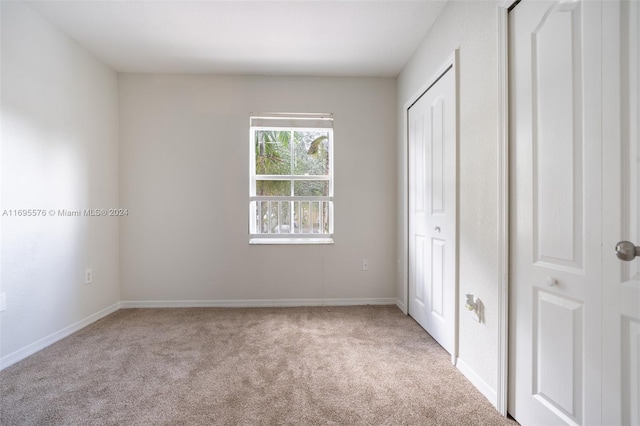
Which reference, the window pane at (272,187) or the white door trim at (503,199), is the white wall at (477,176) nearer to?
the white door trim at (503,199)

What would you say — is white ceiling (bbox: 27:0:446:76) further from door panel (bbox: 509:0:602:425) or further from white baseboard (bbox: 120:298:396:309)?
white baseboard (bbox: 120:298:396:309)

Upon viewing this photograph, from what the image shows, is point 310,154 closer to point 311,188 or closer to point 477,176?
point 311,188

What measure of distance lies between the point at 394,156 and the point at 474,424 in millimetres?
2557

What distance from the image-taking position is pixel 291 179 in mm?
3473

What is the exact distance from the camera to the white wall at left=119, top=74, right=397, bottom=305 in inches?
131

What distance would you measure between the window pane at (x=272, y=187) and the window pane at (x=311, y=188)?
104 mm

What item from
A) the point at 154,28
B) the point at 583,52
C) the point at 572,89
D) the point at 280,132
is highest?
the point at 154,28

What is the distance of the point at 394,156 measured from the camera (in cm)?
346

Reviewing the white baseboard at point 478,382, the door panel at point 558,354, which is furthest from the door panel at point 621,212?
the white baseboard at point 478,382

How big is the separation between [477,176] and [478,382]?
1.20m

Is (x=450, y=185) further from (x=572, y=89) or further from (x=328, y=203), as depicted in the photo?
(x=328, y=203)

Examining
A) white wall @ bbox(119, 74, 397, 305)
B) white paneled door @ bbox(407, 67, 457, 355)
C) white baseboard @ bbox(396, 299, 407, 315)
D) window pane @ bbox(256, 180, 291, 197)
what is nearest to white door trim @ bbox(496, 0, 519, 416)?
A: white paneled door @ bbox(407, 67, 457, 355)

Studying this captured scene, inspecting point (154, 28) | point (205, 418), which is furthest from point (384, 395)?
point (154, 28)

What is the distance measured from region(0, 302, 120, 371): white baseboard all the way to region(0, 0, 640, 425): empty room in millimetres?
18
